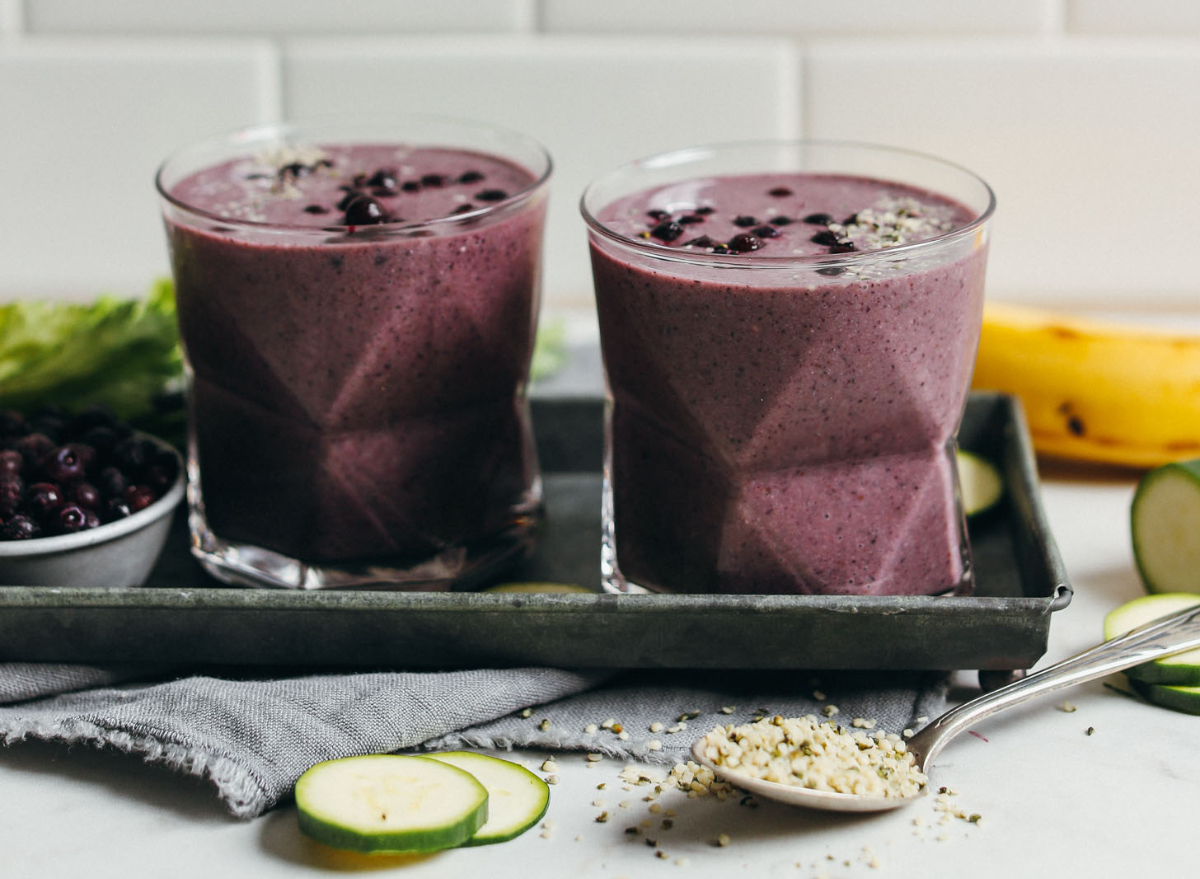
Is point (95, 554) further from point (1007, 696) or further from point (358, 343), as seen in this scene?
point (1007, 696)

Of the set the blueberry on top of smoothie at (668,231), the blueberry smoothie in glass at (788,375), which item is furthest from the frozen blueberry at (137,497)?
the blueberry on top of smoothie at (668,231)

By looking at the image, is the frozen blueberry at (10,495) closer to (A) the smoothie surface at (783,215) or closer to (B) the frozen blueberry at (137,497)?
(B) the frozen blueberry at (137,497)

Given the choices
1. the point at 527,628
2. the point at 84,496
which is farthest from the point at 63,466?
the point at 527,628

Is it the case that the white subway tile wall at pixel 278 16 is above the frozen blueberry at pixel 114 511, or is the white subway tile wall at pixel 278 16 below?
above

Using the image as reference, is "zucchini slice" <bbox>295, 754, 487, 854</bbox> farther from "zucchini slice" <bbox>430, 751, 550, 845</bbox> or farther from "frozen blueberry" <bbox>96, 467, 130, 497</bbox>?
"frozen blueberry" <bbox>96, 467, 130, 497</bbox>

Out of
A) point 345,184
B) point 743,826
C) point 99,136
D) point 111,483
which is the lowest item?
point 743,826

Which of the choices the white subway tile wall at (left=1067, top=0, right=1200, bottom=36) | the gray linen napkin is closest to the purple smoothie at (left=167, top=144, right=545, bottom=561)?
the gray linen napkin
